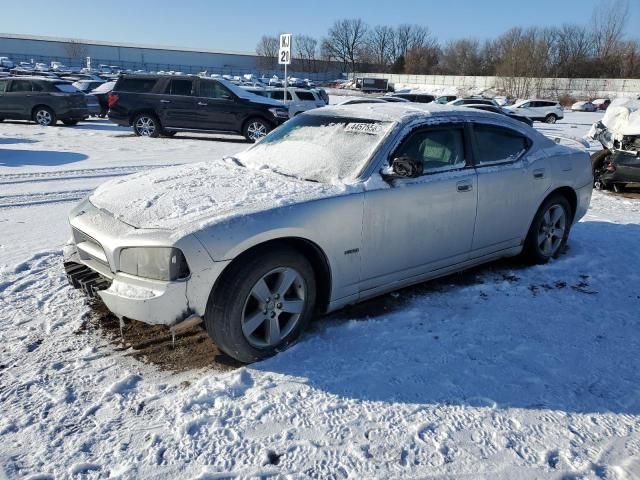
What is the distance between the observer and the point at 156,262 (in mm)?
2859

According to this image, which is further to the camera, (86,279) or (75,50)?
(75,50)

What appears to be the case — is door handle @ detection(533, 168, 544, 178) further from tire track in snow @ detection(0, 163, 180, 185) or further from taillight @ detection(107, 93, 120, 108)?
taillight @ detection(107, 93, 120, 108)

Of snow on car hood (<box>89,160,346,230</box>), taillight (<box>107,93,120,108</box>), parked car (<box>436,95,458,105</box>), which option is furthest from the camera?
parked car (<box>436,95,458,105</box>)

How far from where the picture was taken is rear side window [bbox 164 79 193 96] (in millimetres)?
14094

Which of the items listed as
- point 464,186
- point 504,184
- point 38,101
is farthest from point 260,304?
point 38,101

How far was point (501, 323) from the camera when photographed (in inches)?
151

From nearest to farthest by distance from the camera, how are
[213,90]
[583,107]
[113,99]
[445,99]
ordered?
1. [213,90]
2. [113,99]
3. [445,99]
4. [583,107]

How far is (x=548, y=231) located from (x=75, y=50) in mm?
94976

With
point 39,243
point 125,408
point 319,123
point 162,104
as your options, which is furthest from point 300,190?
point 162,104

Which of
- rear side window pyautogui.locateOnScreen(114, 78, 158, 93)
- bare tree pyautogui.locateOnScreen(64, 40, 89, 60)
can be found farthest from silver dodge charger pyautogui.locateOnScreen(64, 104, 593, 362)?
bare tree pyautogui.locateOnScreen(64, 40, 89, 60)

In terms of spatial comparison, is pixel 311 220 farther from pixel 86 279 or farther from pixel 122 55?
pixel 122 55

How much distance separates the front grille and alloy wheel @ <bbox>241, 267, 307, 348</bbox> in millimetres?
859

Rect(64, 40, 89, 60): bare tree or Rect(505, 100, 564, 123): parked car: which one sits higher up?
Rect(64, 40, 89, 60): bare tree

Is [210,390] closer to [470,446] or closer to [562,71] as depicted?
[470,446]
